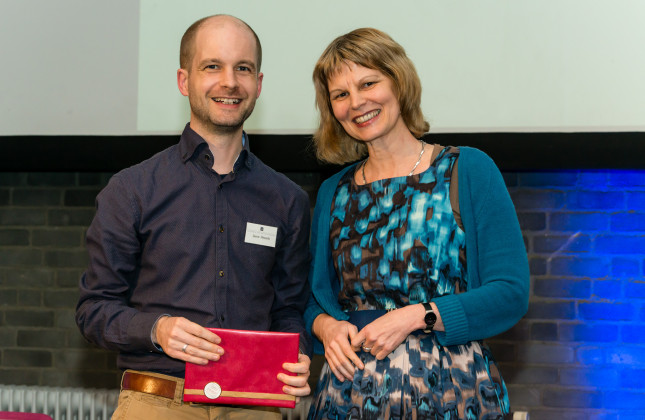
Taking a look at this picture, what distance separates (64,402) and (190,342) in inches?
114

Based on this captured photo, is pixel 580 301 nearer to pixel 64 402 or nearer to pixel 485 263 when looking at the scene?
pixel 485 263

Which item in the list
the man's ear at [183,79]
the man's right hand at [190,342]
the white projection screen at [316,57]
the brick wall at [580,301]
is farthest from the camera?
the brick wall at [580,301]

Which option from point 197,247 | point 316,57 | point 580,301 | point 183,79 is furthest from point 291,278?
point 580,301

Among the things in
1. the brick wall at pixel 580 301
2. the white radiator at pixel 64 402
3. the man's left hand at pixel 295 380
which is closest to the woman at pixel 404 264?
the man's left hand at pixel 295 380

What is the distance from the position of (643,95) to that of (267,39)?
176cm

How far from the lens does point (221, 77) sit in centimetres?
187

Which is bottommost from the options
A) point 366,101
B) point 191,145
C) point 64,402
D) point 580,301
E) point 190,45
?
point 64,402

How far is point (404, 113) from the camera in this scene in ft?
6.31

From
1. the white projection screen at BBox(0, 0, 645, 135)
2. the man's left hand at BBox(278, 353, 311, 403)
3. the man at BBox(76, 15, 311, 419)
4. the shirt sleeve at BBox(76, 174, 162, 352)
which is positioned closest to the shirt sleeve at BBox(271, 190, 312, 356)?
the man at BBox(76, 15, 311, 419)

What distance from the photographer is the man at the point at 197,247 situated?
1712mm

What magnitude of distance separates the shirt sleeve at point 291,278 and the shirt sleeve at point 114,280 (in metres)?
0.40

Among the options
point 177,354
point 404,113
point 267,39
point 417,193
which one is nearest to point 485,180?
point 417,193

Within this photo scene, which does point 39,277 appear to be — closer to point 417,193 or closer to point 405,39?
point 405,39

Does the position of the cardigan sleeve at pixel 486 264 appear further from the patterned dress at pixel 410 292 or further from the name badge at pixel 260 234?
the name badge at pixel 260 234
